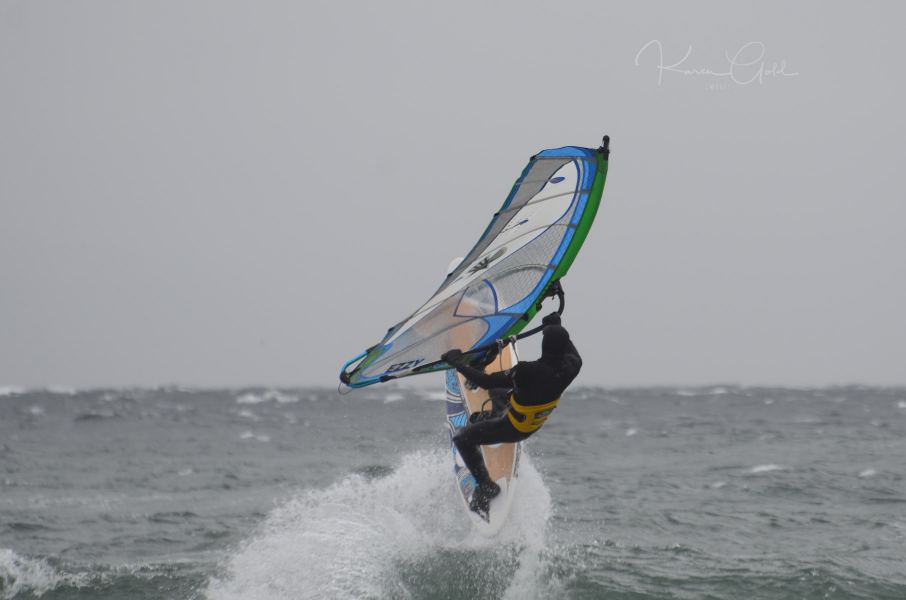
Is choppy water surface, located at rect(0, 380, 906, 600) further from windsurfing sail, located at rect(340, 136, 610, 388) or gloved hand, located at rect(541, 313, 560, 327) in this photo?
gloved hand, located at rect(541, 313, 560, 327)

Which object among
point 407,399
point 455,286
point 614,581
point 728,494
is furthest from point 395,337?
point 407,399

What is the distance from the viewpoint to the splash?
7742mm

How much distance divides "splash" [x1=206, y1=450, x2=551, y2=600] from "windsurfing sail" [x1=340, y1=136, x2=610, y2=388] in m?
1.78

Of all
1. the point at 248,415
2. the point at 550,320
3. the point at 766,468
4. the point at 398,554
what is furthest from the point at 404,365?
the point at 248,415

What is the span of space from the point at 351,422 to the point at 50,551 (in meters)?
17.0

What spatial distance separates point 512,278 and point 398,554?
2.73 m

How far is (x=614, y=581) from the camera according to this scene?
813cm

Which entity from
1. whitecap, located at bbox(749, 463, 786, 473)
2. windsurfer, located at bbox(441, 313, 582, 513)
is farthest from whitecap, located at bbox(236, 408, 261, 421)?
windsurfer, located at bbox(441, 313, 582, 513)

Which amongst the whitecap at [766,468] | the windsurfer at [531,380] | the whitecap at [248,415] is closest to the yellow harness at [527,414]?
the windsurfer at [531,380]

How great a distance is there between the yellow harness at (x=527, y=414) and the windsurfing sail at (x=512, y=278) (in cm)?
48

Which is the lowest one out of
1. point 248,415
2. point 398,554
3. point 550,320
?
point 248,415

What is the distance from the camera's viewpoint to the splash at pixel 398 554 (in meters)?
7.74

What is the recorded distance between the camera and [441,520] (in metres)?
8.97

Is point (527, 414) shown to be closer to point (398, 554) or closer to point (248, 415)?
point (398, 554)
